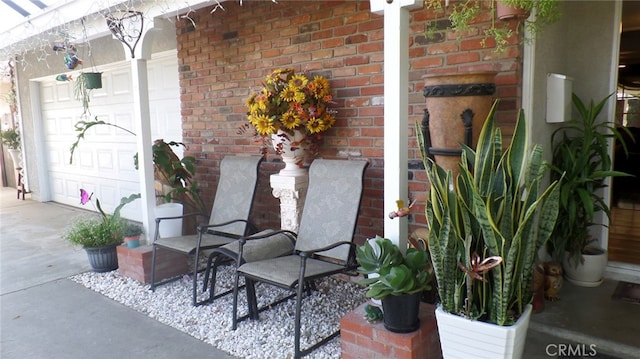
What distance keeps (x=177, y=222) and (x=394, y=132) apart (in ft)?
7.70

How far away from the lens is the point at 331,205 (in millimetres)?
3121

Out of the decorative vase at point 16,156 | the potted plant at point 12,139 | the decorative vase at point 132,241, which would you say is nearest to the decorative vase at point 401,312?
the decorative vase at point 132,241

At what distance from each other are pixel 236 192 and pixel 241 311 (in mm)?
1053

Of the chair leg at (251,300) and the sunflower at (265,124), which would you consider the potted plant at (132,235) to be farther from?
the sunflower at (265,124)

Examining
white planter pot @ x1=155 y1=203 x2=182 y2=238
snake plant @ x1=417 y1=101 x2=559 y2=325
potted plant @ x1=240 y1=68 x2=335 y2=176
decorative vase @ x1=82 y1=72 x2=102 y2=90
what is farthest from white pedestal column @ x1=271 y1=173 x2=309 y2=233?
decorative vase @ x1=82 y1=72 x2=102 y2=90

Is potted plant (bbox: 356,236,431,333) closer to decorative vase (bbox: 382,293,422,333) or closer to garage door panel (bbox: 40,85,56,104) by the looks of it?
decorative vase (bbox: 382,293,422,333)

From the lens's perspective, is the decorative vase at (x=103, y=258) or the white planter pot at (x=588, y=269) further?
the decorative vase at (x=103, y=258)

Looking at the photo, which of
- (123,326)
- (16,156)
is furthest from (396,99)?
(16,156)

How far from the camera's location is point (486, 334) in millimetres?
1899

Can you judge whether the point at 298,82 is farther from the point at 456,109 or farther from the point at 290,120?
the point at 456,109

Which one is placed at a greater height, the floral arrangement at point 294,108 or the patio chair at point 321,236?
the floral arrangement at point 294,108

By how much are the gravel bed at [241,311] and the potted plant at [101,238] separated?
123mm

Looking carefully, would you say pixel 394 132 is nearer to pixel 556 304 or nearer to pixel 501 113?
pixel 501 113

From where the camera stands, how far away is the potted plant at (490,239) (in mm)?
1874
